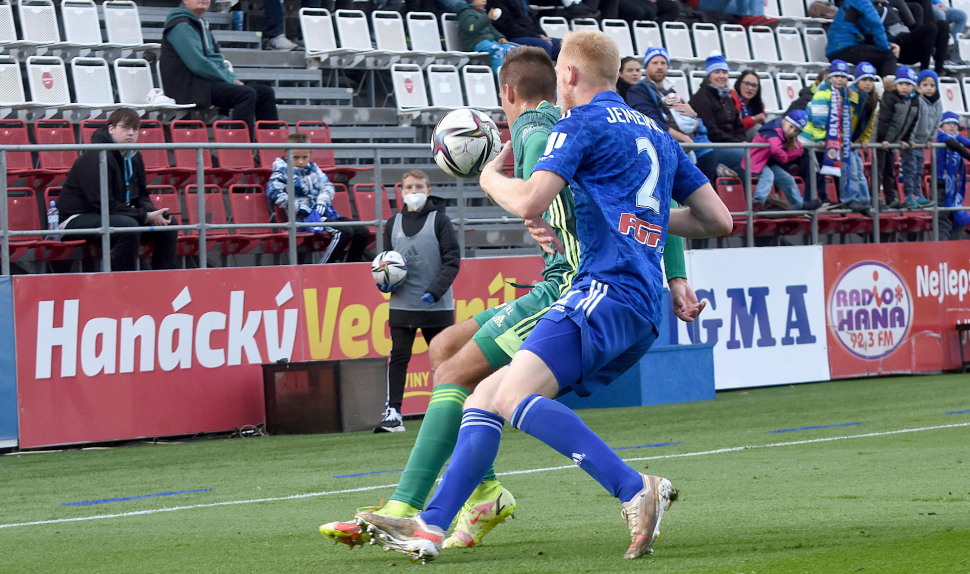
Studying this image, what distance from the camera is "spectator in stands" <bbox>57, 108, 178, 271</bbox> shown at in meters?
11.1

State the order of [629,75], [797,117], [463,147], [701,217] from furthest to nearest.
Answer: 1. [797,117]
2. [629,75]
3. [463,147]
4. [701,217]

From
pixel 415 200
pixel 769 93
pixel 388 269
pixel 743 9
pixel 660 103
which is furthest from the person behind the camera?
pixel 743 9

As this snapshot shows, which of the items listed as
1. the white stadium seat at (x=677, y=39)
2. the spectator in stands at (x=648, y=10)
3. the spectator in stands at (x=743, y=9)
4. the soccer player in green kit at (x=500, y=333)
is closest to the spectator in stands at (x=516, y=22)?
the spectator in stands at (x=648, y=10)

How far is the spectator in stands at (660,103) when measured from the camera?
45.3ft

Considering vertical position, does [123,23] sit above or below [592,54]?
above

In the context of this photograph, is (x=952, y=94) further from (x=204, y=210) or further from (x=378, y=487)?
(x=378, y=487)

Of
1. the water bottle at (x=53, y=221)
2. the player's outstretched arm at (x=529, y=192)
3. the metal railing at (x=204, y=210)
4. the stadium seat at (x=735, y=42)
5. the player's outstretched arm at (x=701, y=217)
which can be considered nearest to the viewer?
the player's outstretched arm at (x=529, y=192)

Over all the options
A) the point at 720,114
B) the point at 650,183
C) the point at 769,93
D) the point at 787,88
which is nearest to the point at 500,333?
the point at 650,183

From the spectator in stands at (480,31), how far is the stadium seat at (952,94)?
29.8 ft

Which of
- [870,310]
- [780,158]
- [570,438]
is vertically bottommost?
[870,310]

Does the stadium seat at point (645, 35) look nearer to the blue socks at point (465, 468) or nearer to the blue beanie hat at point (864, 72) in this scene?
the blue beanie hat at point (864, 72)

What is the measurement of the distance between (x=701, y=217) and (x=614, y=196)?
57 cm

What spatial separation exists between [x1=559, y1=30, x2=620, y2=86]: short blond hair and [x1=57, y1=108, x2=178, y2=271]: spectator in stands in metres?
7.31

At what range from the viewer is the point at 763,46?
22484 millimetres
